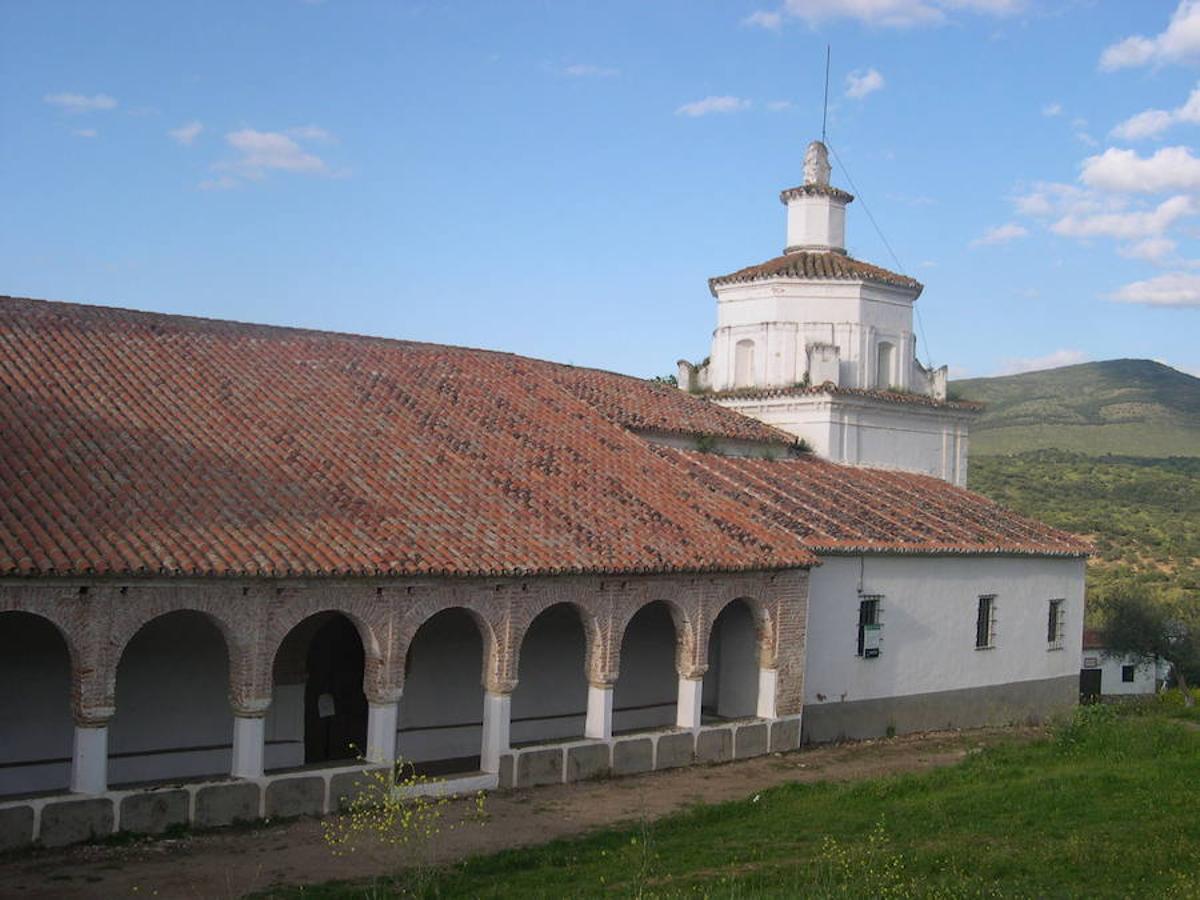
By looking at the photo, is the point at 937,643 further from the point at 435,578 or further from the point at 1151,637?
the point at 1151,637

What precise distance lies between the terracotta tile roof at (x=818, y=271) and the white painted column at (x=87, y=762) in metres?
17.9

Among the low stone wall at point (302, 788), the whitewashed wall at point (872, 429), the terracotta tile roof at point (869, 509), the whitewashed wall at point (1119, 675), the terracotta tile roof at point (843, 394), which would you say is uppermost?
the terracotta tile roof at point (843, 394)

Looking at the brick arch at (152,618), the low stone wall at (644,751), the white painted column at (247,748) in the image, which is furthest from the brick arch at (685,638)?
the brick arch at (152,618)

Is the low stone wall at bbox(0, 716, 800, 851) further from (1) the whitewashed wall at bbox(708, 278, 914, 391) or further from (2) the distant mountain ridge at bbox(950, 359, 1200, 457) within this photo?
(2) the distant mountain ridge at bbox(950, 359, 1200, 457)

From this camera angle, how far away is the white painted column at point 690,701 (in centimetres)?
1878

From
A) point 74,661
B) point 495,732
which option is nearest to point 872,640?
point 495,732

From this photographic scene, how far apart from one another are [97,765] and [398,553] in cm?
392

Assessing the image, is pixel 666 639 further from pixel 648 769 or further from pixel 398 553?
pixel 398 553

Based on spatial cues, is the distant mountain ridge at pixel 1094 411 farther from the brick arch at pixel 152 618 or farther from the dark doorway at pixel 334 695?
the brick arch at pixel 152 618

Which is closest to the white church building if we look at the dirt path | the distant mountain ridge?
the dirt path

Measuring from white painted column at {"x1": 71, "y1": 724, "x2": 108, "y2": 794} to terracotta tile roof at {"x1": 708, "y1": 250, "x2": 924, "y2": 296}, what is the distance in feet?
→ 58.9

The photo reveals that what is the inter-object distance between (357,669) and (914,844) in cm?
819

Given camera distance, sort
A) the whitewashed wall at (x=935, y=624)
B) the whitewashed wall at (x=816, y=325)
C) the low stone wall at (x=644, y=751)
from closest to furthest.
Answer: the low stone wall at (x=644, y=751) < the whitewashed wall at (x=935, y=624) < the whitewashed wall at (x=816, y=325)

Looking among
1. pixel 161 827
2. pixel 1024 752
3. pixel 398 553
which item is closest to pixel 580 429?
pixel 398 553
